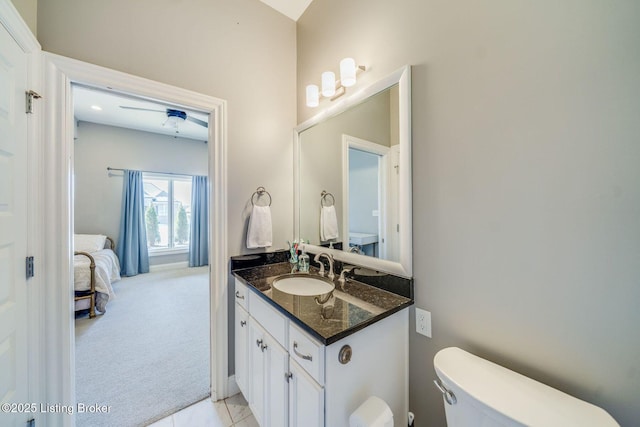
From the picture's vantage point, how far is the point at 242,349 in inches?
61.0

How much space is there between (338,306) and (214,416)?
127cm

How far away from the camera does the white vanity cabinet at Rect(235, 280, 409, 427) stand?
89cm

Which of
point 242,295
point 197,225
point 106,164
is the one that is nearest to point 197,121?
point 106,164

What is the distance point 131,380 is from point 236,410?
965 millimetres

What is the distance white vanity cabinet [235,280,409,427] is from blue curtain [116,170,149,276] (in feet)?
14.6

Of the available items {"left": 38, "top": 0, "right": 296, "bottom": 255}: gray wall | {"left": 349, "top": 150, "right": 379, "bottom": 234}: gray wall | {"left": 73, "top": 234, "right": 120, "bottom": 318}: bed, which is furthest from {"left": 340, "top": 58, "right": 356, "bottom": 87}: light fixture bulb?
{"left": 73, "top": 234, "right": 120, "bottom": 318}: bed

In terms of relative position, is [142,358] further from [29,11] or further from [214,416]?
[29,11]

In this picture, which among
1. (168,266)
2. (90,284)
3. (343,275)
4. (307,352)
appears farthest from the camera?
(168,266)

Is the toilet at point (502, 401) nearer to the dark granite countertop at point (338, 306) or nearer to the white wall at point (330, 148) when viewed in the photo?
the dark granite countertop at point (338, 306)

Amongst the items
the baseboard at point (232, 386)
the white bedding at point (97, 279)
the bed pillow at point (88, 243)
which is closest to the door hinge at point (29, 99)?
the baseboard at point (232, 386)

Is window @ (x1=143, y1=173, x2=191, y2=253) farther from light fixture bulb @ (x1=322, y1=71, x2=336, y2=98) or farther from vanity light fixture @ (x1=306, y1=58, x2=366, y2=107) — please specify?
light fixture bulb @ (x1=322, y1=71, x2=336, y2=98)

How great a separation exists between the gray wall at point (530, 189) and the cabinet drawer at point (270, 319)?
648 millimetres

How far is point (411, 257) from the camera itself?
3.88ft

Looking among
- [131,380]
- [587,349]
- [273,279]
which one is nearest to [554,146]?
[587,349]
